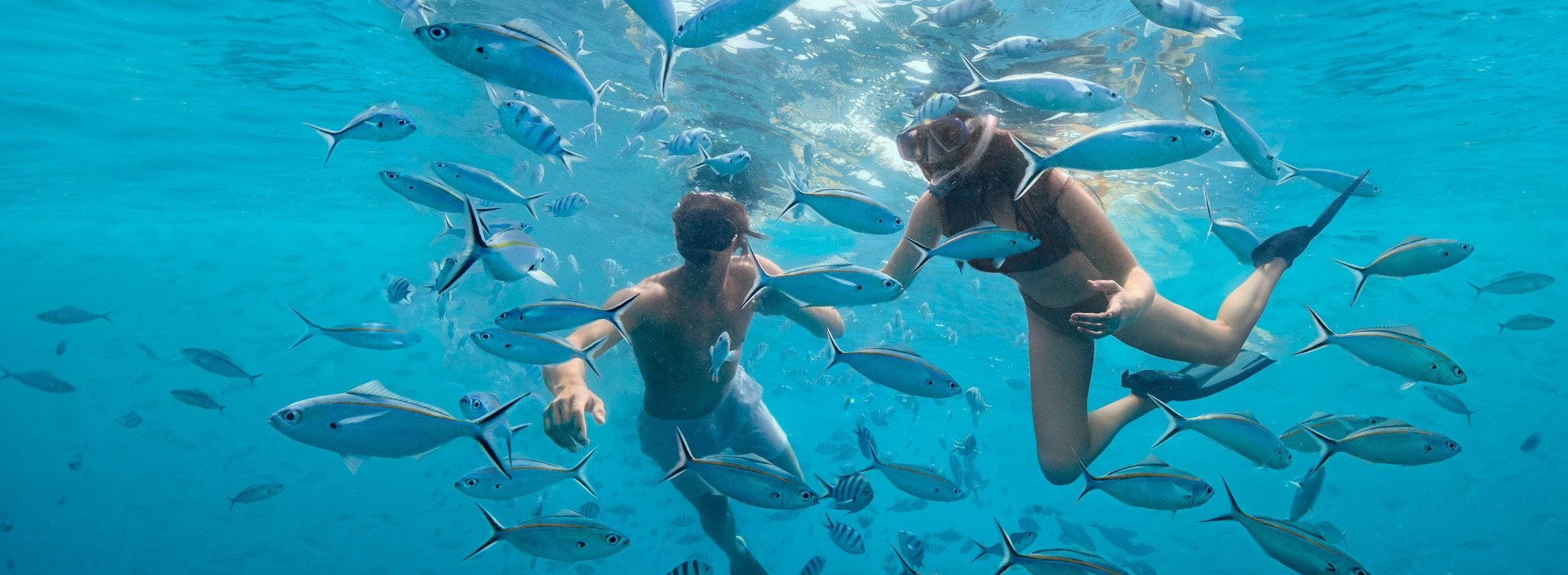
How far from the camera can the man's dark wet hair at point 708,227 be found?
529 centimetres

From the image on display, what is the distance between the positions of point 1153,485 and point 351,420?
437 cm

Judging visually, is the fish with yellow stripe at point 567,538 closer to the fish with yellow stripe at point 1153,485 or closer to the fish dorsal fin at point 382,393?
the fish dorsal fin at point 382,393

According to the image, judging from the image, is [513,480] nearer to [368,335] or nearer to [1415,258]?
[368,335]

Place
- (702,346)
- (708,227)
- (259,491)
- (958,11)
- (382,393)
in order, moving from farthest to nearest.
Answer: (259,491)
(702,346)
(958,11)
(708,227)
(382,393)

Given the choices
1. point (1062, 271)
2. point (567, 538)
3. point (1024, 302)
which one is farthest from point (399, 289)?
point (1062, 271)

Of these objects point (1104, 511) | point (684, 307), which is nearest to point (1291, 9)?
point (684, 307)

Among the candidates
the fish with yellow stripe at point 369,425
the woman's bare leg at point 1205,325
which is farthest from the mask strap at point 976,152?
the fish with yellow stripe at point 369,425

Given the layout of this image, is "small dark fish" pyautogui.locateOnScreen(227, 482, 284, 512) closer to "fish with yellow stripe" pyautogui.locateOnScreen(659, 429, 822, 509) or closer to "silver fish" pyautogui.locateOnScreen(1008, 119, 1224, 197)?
"fish with yellow stripe" pyautogui.locateOnScreen(659, 429, 822, 509)

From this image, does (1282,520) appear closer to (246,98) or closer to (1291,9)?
(1291,9)

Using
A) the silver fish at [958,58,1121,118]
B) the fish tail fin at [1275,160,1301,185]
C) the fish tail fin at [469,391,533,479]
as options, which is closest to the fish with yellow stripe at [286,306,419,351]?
the fish tail fin at [469,391,533,479]

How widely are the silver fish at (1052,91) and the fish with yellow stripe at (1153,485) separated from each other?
2.18 meters

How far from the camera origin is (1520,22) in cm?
865

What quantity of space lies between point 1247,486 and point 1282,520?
72076 mm

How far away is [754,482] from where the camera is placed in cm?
362
